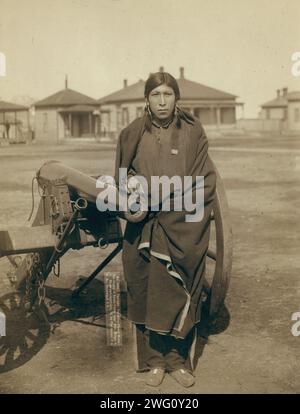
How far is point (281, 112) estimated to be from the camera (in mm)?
62219

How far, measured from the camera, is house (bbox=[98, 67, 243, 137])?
4504 centimetres

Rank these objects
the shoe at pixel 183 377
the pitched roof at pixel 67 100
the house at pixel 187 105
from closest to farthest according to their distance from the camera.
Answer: the shoe at pixel 183 377
the house at pixel 187 105
the pitched roof at pixel 67 100

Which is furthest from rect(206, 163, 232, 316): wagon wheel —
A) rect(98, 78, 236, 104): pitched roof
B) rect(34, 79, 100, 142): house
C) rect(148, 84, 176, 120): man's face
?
rect(34, 79, 100, 142): house

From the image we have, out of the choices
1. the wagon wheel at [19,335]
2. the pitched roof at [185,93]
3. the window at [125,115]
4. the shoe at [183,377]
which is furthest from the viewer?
the window at [125,115]

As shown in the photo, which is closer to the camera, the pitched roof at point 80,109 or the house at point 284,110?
the pitched roof at point 80,109

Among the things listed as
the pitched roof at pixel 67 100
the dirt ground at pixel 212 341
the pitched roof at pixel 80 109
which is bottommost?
the dirt ground at pixel 212 341

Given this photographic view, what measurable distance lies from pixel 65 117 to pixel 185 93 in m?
9.87

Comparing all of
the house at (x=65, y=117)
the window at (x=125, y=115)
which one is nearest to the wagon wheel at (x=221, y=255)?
the house at (x=65, y=117)

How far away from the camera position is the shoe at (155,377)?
11.3 ft

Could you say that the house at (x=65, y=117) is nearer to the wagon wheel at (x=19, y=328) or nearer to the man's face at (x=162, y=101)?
the wagon wheel at (x=19, y=328)

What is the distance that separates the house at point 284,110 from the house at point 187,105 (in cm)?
520
